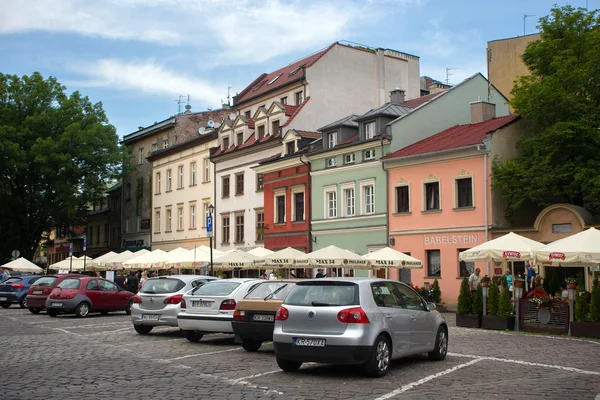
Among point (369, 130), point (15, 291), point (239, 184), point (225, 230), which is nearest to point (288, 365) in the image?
point (15, 291)

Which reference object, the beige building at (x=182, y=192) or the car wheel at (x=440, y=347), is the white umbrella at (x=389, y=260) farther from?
the beige building at (x=182, y=192)

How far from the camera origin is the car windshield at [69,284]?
85.8ft

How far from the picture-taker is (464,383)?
1091 centimetres

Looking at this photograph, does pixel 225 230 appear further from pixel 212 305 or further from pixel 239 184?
pixel 212 305

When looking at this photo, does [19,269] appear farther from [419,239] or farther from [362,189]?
[419,239]

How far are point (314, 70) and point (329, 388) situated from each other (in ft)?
127

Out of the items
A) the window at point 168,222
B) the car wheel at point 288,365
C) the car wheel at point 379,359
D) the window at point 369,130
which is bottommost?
the car wheel at point 288,365

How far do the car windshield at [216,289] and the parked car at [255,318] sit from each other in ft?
4.18

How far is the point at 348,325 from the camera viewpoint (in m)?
11.1

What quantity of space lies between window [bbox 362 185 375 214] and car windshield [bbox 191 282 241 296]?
21209mm

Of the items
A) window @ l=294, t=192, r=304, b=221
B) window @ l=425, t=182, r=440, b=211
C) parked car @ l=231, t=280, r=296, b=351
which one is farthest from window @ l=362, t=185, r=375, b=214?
parked car @ l=231, t=280, r=296, b=351

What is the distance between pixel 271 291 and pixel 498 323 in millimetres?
7878

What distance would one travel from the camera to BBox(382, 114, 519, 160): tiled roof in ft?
109

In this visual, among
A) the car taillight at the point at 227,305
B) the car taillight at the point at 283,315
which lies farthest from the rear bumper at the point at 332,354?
the car taillight at the point at 227,305
